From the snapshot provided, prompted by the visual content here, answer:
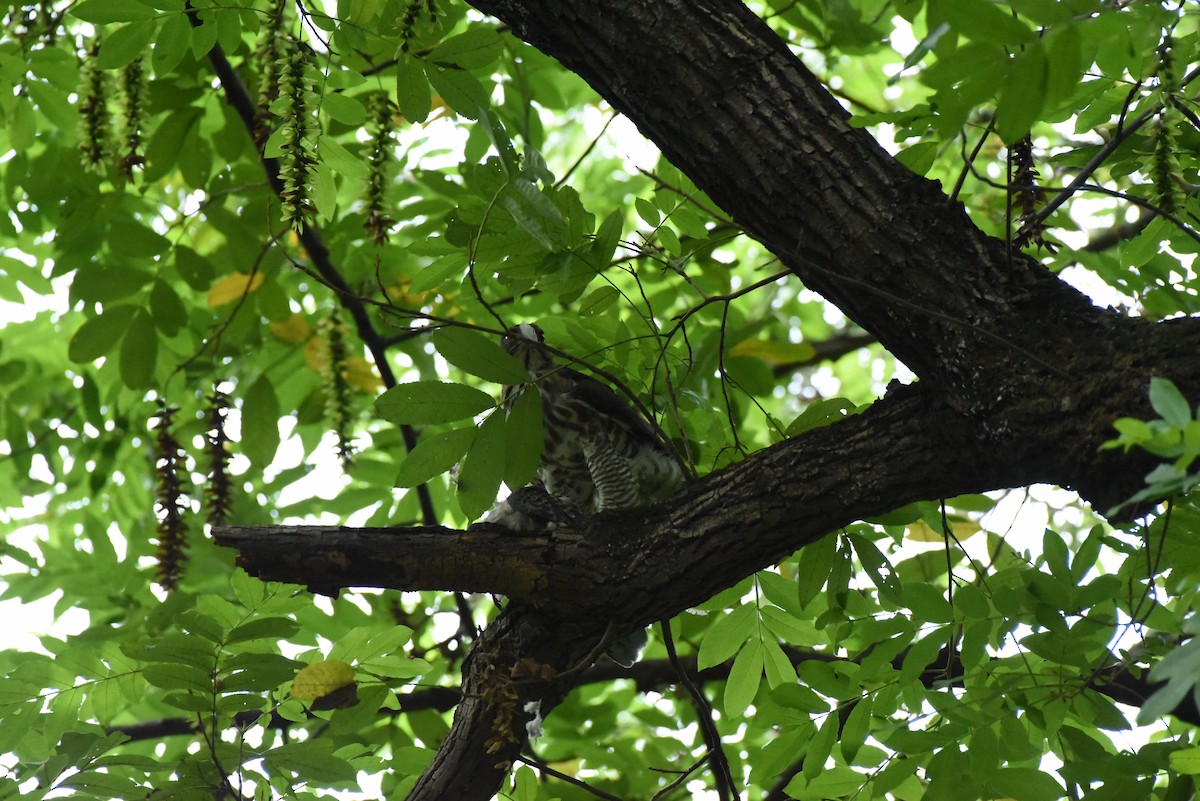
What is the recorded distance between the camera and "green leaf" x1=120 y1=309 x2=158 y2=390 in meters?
3.69

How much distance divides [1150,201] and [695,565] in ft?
4.49

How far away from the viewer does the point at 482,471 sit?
2.33m

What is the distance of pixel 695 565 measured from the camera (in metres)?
2.48

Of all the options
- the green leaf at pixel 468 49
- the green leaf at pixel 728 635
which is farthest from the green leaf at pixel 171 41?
the green leaf at pixel 728 635

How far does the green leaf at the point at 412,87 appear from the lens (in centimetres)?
254

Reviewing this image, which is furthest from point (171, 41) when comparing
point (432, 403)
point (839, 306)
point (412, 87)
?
point (839, 306)

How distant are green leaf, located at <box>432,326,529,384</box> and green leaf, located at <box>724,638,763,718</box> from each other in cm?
122

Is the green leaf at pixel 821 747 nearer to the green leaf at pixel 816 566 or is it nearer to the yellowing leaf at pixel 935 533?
the green leaf at pixel 816 566

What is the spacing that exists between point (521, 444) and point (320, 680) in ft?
2.87

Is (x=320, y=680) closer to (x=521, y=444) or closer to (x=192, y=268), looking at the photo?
(x=521, y=444)

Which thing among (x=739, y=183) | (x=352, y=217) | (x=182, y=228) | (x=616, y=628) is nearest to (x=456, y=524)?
(x=352, y=217)

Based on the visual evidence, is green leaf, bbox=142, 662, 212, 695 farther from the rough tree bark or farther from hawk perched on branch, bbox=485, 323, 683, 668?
hawk perched on branch, bbox=485, 323, 683, 668

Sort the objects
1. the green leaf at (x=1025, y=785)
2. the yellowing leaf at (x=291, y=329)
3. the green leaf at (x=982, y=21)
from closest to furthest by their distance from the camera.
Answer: the green leaf at (x=982, y=21), the green leaf at (x=1025, y=785), the yellowing leaf at (x=291, y=329)

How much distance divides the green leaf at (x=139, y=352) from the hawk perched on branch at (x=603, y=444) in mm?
1419
